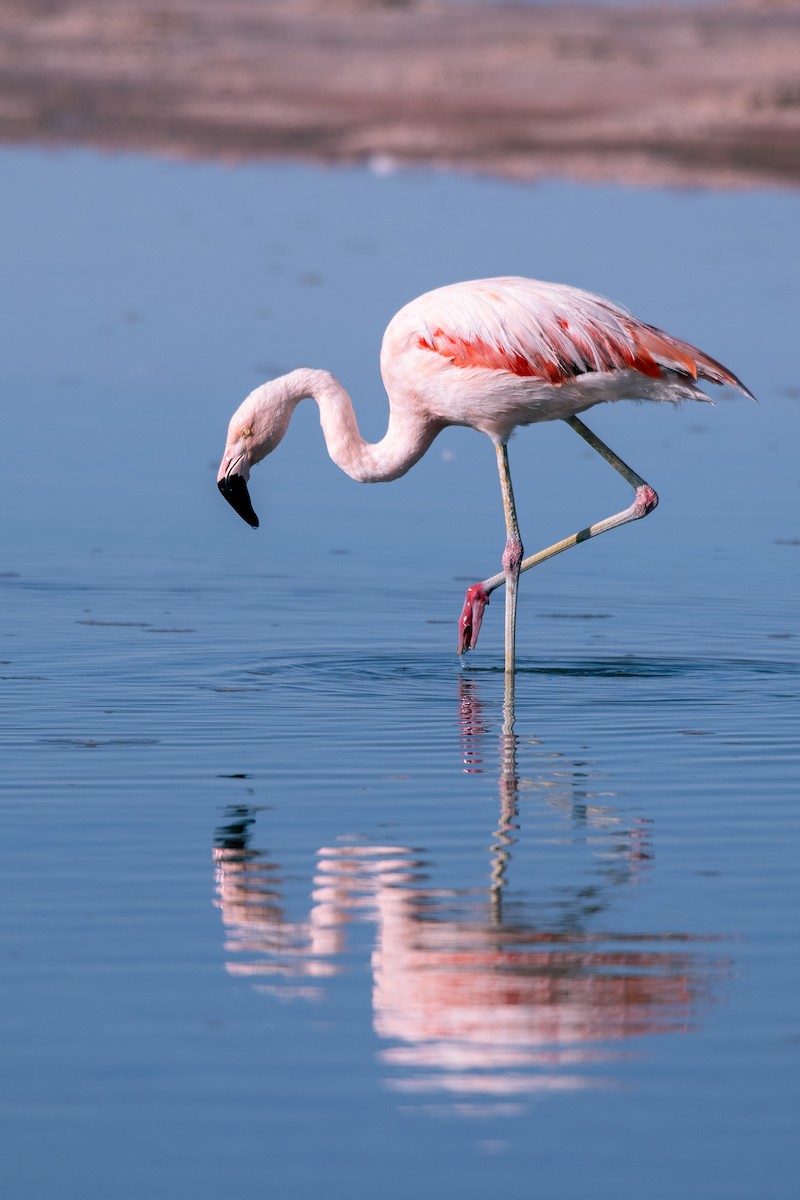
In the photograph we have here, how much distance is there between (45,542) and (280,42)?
102 ft

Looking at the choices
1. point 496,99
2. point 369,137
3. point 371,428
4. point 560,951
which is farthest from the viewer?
point 496,99

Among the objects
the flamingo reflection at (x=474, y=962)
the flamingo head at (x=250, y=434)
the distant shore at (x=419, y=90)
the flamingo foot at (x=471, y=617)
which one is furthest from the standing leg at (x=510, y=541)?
the distant shore at (x=419, y=90)

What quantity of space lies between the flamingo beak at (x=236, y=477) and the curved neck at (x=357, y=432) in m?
0.29

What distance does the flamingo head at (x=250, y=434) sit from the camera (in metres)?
8.39

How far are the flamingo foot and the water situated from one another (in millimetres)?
108

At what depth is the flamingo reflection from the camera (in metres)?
4.50

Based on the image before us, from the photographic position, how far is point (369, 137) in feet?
97.8

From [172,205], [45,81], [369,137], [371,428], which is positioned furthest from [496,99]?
[371,428]

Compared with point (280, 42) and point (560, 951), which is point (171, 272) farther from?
point (280, 42)

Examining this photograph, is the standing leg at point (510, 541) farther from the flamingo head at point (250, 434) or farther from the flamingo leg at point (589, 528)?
the flamingo head at point (250, 434)

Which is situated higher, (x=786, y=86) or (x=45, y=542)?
(x=786, y=86)

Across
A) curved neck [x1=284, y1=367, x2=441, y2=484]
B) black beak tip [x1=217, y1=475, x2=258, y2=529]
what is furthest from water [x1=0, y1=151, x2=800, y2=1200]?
curved neck [x1=284, y1=367, x2=441, y2=484]

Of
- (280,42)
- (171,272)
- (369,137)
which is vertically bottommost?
(171,272)

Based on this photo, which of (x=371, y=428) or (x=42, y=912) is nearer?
(x=42, y=912)
